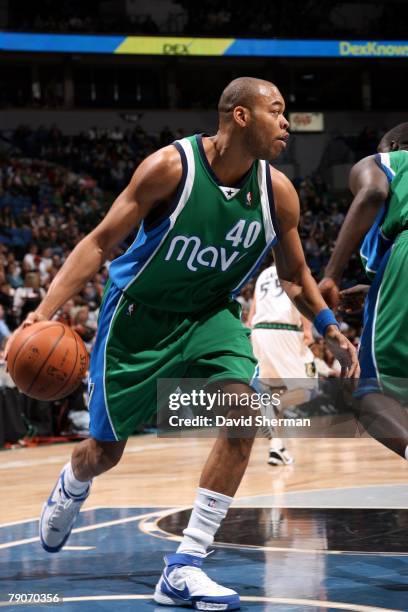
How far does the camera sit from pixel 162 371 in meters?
4.09

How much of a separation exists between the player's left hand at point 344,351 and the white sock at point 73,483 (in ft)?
3.80

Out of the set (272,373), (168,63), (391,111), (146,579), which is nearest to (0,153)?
(168,63)

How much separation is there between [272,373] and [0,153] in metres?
12.9

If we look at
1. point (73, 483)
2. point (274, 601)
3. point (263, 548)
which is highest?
point (73, 483)

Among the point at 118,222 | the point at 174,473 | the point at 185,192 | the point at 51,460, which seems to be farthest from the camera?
the point at 51,460

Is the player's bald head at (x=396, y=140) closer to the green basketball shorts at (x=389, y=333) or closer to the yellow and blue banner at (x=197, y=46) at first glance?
the green basketball shorts at (x=389, y=333)

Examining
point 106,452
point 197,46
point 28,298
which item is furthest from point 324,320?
point 197,46

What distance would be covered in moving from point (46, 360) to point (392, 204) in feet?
4.72

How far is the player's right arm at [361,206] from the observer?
3.99 metres

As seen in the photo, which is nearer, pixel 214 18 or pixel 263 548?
pixel 263 548

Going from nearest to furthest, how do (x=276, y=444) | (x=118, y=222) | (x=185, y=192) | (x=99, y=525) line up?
(x=118, y=222) → (x=185, y=192) → (x=99, y=525) → (x=276, y=444)

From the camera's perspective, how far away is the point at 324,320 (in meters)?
4.09

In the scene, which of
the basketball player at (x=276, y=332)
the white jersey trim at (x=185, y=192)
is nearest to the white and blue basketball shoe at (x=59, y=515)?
the white jersey trim at (x=185, y=192)

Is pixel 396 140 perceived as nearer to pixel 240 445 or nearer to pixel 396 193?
pixel 396 193
